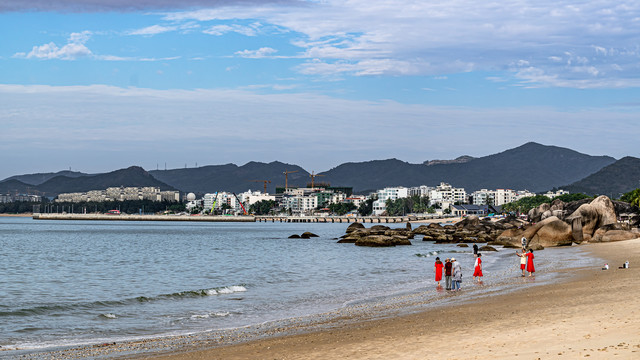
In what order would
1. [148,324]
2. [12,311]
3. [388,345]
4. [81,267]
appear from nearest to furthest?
[388,345] → [148,324] → [12,311] → [81,267]

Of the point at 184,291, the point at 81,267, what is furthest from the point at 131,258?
the point at 184,291

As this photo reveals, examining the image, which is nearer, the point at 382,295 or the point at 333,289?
the point at 382,295

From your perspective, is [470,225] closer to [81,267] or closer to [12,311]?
[81,267]

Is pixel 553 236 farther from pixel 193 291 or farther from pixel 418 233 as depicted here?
pixel 418 233

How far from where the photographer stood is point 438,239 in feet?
268

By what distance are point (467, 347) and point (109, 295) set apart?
69.2 ft

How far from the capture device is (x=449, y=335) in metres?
15.2

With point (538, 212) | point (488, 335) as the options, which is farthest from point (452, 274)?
point (538, 212)

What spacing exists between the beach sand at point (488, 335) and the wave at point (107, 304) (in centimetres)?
1033

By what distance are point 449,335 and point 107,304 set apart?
53.6 feet

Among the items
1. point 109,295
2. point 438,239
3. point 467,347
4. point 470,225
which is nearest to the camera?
point 467,347

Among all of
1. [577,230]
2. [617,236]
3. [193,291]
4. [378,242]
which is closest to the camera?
[193,291]

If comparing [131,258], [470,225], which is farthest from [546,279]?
[470,225]

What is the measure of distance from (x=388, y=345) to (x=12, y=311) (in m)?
16.3
